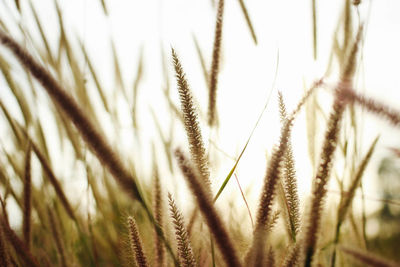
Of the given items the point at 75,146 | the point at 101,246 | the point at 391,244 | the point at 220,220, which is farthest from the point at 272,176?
the point at 391,244

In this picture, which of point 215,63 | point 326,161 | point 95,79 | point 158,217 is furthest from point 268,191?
point 95,79

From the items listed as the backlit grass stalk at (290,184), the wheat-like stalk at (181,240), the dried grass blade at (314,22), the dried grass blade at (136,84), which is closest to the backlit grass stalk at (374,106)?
the backlit grass stalk at (290,184)

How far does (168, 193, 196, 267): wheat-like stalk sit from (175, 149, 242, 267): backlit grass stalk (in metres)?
0.10

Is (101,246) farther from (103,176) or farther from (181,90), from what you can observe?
(181,90)

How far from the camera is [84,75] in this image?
109 centimetres

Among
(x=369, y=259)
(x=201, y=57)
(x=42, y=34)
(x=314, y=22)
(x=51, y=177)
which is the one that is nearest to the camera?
(x=369, y=259)

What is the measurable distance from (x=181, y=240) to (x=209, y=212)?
0.11 m

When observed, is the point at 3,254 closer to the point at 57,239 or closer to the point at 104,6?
the point at 57,239

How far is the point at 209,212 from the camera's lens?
1.28 feet

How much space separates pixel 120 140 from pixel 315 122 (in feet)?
1.90

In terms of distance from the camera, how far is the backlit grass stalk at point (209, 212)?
382mm

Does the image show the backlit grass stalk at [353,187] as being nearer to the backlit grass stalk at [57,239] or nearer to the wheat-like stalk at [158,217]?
the wheat-like stalk at [158,217]

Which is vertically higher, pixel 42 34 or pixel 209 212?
pixel 42 34

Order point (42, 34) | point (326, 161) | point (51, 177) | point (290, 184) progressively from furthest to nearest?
point (42, 34) → point (51, 177) → point (290, 184) → point (326, 161)
